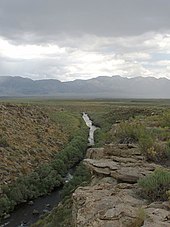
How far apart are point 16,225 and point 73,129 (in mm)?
45052

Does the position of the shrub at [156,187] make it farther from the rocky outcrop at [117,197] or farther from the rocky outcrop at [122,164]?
the rocky outcrop at [122,164]

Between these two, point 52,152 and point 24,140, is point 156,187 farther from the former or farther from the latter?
point 24,140

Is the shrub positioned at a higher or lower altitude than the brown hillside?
higher

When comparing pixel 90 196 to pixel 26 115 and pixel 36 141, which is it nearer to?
pixel 36 141

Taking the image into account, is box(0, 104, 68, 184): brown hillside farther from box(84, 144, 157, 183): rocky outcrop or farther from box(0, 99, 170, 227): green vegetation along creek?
box(84, 144, 157, 183): rocky outcrop

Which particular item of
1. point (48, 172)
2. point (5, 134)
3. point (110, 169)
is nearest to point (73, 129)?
point (5, 134)

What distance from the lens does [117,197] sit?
1192cm

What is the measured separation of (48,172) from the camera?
1599 inches

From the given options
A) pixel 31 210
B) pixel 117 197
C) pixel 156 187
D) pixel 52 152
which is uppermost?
pixel 156 187

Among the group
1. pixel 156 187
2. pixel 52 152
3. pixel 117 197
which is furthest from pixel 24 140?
pixel 156 187

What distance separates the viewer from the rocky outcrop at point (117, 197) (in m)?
10.0

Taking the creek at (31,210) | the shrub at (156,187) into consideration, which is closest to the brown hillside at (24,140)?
the creek at (31,210)

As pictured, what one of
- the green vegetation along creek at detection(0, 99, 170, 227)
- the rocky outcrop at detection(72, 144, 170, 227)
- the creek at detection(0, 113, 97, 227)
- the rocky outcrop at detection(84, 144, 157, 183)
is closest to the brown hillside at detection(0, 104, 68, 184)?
the green vegetation along creek at detection(0, 99, 170, 227)

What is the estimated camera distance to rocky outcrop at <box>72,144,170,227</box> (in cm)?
1005
